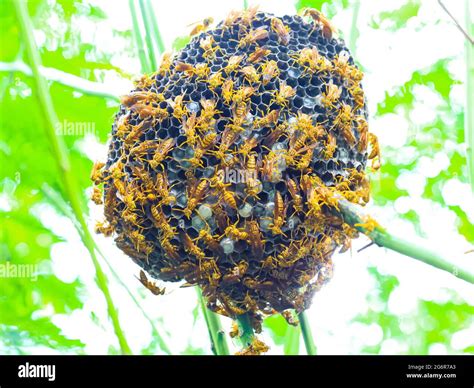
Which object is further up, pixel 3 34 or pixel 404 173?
pixel 3 34

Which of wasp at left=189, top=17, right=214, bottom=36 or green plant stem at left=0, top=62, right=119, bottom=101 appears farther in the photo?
green plant stem at left=0, top=62, right=119, bottom=101

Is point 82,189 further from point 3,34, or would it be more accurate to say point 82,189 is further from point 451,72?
point 451,72

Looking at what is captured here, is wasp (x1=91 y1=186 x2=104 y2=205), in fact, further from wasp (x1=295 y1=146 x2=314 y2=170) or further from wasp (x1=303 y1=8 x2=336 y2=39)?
wasp (x1=303 y1=8 x2=336 y2=39)

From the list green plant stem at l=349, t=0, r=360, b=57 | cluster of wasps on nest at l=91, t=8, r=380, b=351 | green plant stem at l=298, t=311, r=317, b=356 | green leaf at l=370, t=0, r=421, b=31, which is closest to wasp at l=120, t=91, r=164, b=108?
cluster of wasps on nest at l=91, t=8, r=380, b=351

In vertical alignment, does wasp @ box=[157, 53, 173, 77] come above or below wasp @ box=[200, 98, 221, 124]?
above

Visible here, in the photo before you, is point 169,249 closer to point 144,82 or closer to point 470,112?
point 144,82

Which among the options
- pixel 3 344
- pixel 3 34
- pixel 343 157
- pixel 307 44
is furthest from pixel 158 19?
pixel 3 344

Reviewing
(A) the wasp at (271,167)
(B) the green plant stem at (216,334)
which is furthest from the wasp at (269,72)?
(B) the green plant stem at (216,334)
